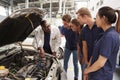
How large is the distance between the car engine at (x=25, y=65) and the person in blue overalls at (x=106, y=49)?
0.55 metres

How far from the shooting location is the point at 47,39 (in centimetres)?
412

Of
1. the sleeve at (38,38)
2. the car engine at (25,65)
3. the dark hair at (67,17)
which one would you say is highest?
the dark hair at (67,17)

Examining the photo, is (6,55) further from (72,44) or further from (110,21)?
(72,44)

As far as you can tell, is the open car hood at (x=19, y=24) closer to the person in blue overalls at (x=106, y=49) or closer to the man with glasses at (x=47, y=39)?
the man with glasses at (x=47, y=39)

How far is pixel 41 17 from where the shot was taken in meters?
3.18

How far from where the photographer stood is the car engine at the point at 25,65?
8.04ft

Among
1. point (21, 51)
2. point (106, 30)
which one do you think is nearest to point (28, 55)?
point (21, 51)

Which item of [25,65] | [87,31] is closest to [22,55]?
[25,65]

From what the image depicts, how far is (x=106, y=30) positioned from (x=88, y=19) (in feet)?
2.19

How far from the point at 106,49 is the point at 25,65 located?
1.33m

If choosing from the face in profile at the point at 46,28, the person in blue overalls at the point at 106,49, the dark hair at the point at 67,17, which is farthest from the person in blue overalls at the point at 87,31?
the dark hair at the point at 67,17

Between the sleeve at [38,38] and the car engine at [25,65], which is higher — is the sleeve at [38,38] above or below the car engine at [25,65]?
above

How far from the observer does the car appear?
2.55 m

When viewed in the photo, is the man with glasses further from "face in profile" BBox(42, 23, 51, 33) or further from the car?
the car
